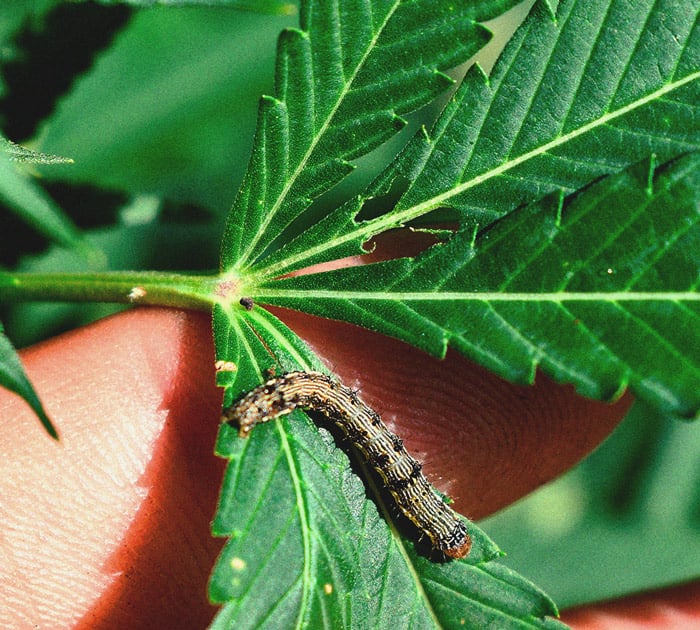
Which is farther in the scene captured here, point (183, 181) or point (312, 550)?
point (183, 181)

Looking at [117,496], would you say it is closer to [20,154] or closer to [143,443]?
[143,443]

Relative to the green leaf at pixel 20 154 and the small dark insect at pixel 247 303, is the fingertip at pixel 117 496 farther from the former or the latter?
the green leaf at pixel 20 154

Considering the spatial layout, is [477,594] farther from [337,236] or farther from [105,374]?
[105,374]

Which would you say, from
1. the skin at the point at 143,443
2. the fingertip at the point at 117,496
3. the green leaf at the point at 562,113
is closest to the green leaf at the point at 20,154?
the green leaf at the point at 562,113

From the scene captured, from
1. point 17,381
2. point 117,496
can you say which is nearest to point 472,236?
point 17,381

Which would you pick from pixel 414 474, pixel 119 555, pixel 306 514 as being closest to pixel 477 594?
pixel 414 474

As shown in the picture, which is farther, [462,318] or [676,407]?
[462,318]

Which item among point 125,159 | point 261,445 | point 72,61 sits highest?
point 125,159
